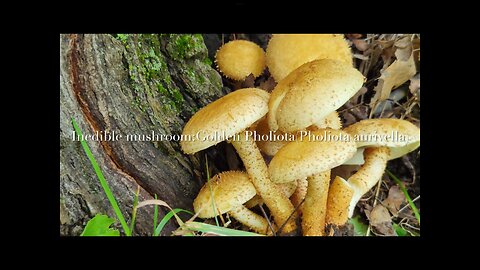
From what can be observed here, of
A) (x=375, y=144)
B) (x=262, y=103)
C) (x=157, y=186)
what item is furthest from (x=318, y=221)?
(x=157, y=186)

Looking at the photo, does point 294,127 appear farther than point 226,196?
No

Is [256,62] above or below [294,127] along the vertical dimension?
above

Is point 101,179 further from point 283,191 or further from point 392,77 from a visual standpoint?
point 392,77

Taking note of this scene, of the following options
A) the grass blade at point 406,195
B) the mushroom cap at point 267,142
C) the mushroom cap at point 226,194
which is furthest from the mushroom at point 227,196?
the grass blade at point 406,195

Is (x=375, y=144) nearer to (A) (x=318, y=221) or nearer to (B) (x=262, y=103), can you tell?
(A) (x=318, y=221)

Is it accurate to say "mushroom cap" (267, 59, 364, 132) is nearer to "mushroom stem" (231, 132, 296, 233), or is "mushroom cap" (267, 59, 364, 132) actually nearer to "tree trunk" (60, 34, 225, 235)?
"mushroom stem" (231, 132, 296, 233)

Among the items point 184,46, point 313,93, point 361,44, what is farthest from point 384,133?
point 184,46

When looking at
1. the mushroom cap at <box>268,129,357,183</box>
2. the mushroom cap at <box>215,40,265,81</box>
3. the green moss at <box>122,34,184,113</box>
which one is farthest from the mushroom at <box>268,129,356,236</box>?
the green moss at <box>122,34,184,113</box>
